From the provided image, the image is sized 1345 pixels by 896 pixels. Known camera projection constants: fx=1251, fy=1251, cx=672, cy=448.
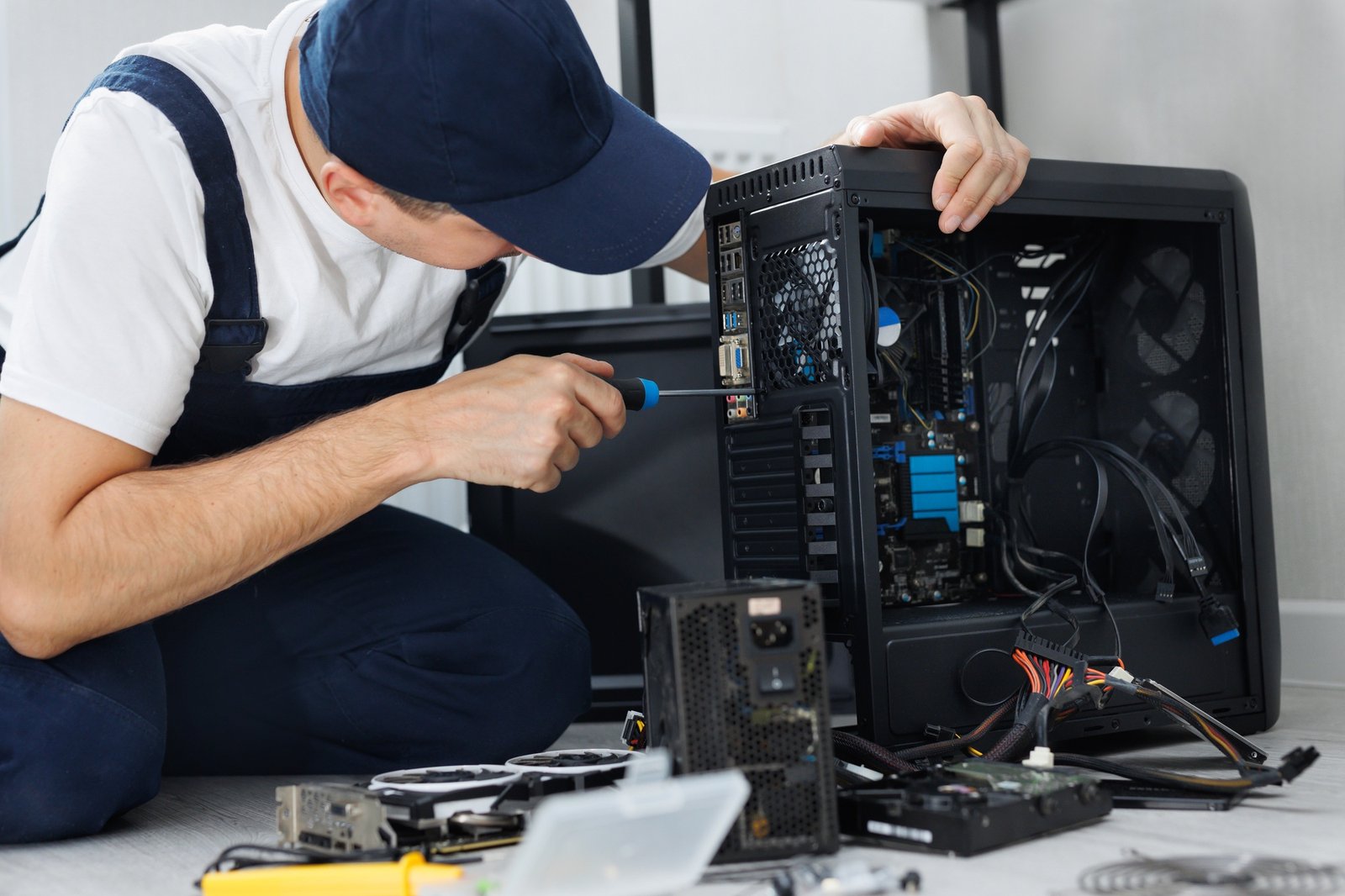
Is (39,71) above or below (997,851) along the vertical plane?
above

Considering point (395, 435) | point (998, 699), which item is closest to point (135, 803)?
point (395, 435)

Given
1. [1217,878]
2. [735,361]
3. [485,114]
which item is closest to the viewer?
[1217,878]

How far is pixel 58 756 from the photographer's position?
954 mm

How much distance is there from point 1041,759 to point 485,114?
0.60 m

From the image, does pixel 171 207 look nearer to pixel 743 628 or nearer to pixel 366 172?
pixel 366 172

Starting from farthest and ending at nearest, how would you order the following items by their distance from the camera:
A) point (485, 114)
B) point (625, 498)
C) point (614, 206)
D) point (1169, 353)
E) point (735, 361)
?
point (625, 498)
point (1169, 353)
point (735, 361)
point (614, 206)
point (485, 114)

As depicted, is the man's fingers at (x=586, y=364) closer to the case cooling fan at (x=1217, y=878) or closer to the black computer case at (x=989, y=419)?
the black computer case at (x=989, y=419)

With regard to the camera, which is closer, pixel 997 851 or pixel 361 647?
pixel 997 851

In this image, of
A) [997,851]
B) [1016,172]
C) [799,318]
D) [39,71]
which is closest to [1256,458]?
[1016,172]

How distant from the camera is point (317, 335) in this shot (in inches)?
42.8

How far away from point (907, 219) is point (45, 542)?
73 centimetres

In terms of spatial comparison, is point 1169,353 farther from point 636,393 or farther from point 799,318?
point 636,393

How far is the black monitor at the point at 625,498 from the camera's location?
1.52m

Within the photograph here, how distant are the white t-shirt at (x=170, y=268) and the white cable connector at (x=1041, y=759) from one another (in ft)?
2.20
